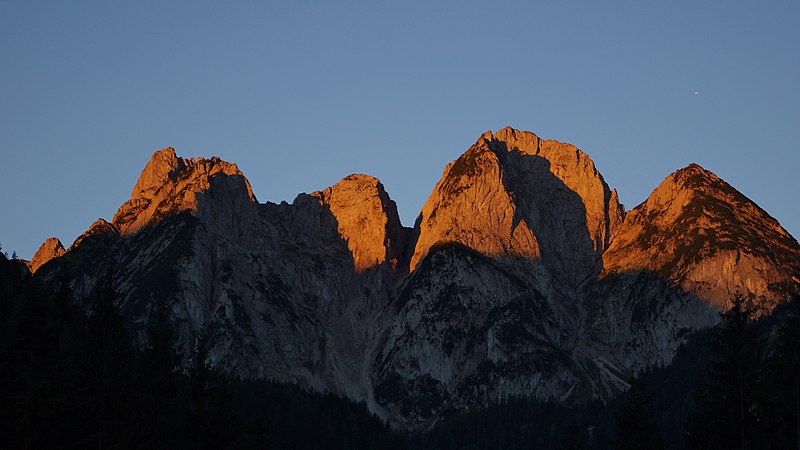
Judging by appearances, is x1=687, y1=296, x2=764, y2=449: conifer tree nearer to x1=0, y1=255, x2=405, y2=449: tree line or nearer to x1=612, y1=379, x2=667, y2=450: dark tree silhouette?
x1=612, y1=379, x2=667, y2=450: dark tree silhouette

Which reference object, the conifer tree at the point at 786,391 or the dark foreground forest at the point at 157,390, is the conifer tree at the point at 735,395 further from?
the conifer tree at the point at 786,391

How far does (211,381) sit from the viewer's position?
99.5 m

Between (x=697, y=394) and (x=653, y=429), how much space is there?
5281mm

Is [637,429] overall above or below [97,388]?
above

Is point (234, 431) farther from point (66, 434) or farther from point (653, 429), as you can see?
point (653, 429)

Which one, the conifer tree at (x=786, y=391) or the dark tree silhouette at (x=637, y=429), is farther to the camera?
the dark tree silhouette at (x=637, y=429)

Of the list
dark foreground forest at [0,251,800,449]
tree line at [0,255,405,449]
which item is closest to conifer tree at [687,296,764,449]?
dark foreground forest at [0,251,800,449]

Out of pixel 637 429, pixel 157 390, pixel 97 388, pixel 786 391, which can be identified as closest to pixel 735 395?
pixel 786 391

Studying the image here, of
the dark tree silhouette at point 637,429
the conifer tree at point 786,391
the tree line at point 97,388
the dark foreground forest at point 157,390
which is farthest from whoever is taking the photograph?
the dark tree silhouette at point 637,429

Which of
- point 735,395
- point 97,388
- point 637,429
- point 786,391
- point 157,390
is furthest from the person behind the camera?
point 637,429

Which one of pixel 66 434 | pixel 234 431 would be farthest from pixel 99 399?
pixel 234 431

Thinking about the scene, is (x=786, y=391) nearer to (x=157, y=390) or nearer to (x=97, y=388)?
(x=97, y=388)

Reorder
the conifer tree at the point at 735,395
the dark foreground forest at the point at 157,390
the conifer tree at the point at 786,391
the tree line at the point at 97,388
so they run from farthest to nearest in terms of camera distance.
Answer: the conifer tree at the point at 735,395 → the conifer tree at the point at 786,391 → the dark foreground forest at the point at 157,390 → the tree line at the point at 97,388

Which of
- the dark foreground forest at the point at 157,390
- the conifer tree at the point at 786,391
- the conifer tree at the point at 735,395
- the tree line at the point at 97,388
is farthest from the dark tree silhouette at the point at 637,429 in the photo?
the tree line at the point at 97,388
